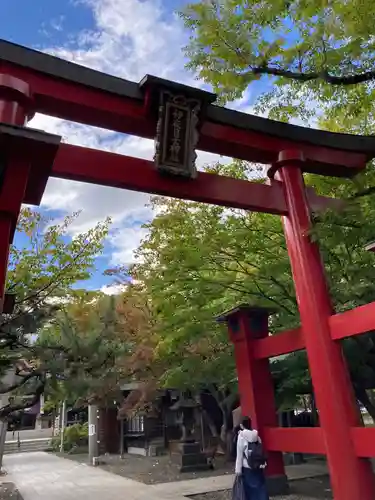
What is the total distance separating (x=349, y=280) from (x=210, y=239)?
8.95ft

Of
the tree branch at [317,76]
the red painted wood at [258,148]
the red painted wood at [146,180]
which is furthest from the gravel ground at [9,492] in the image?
the tree branch at [317,76]

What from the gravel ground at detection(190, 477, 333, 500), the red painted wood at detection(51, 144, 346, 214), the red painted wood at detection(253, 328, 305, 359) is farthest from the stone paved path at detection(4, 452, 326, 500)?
the red painted wood at detection(51, 144, 346, 214)

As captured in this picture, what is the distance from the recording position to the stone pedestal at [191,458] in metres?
14.5

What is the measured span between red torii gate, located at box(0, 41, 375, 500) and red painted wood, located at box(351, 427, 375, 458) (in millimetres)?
13

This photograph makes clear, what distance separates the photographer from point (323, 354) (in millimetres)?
6355

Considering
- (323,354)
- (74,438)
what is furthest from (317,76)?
(74,438)

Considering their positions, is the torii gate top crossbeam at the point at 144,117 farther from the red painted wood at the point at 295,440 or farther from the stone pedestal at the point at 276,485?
the stone pedestal at the point at 276,485

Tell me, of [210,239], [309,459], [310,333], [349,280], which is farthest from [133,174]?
[309,459]

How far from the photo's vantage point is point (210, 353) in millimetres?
13109

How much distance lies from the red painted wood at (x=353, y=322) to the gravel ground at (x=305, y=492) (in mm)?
4599

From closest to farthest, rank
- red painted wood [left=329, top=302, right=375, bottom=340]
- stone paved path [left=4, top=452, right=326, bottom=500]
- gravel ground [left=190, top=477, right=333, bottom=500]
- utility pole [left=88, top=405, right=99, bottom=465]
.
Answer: red painted wood [left=329, top=302, right=375, bottom=340], gravel ground [left=190, top=477, right=333, bottom=500], stone paved path [left=4, top=452, right=326, bottom=500], utility pole [left=88, top=405, right=99, bottom=465]

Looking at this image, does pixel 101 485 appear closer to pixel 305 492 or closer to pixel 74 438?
pixel 305 492

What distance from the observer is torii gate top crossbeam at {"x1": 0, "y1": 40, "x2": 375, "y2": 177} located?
611cm

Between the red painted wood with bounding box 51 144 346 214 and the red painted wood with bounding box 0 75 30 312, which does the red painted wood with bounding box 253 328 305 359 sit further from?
the red painted wood with bounding box 0 75 30 312
